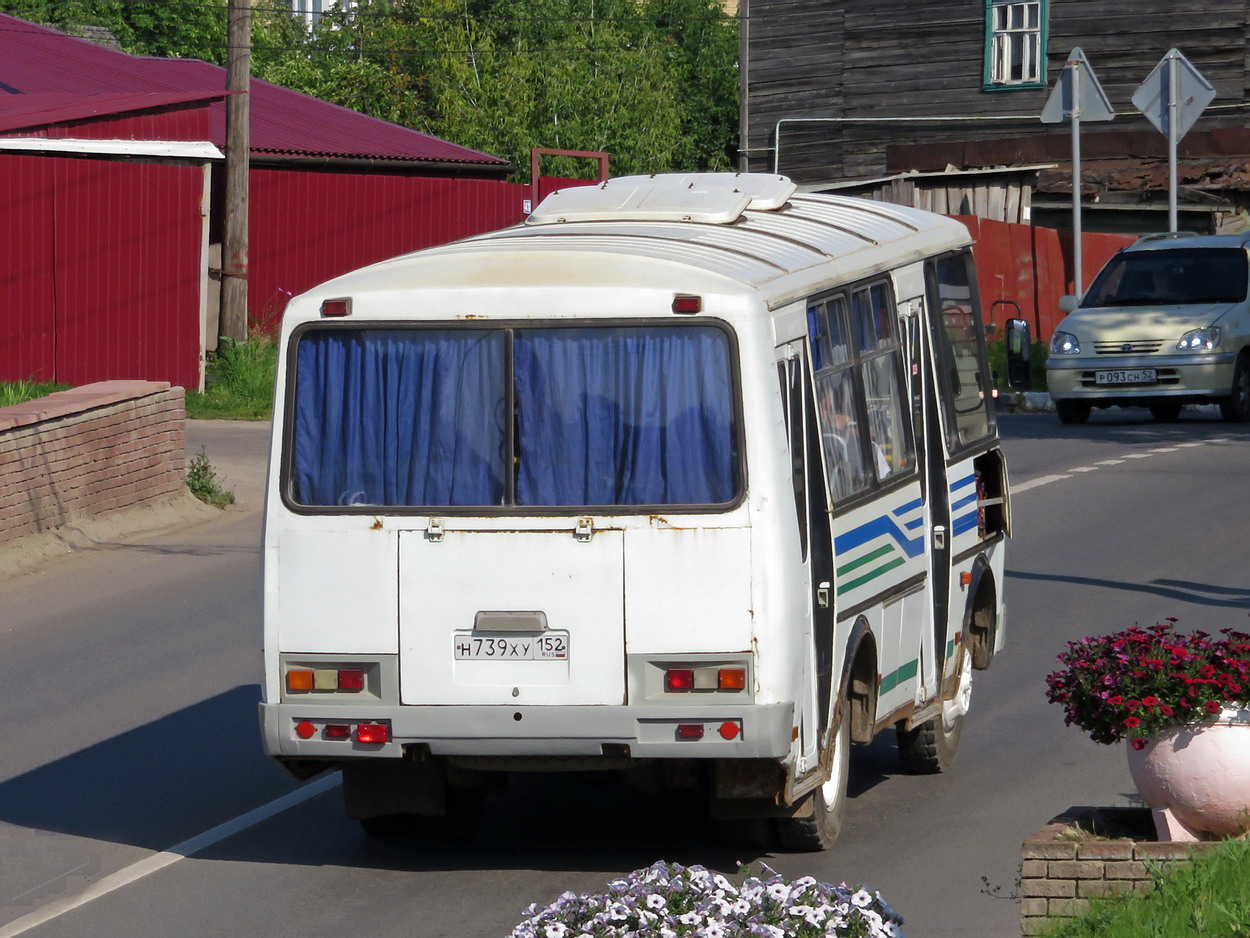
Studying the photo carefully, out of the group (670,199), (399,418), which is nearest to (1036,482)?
(670,199)

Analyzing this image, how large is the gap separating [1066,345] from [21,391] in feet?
36.2

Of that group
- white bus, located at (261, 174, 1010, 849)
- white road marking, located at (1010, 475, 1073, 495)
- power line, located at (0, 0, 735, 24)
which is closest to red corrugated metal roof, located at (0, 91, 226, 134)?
white road marking, located at (1010, 475, 1073, 495)

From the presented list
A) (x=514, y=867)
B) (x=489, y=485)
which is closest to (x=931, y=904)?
(x=514, y=867)

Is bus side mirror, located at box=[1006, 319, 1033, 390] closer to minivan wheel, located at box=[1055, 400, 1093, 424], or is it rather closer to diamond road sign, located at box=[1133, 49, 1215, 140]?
minivan wheel, located at box=[1055, 400, 1093, 424]

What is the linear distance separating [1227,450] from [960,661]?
12142 mm

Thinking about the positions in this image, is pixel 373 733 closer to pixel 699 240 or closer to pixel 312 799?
pixel 312 799

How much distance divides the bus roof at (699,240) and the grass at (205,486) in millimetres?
8757

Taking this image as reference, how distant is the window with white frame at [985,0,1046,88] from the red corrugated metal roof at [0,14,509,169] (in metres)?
11.1

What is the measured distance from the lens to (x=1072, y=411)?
2428 cm

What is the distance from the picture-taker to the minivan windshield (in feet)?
80.1

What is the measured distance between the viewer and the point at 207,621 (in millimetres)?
13398

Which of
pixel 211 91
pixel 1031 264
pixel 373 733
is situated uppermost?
pixel 211 91

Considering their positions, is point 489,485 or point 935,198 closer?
point 489,485

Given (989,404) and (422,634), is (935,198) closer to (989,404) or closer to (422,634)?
(989,404)
